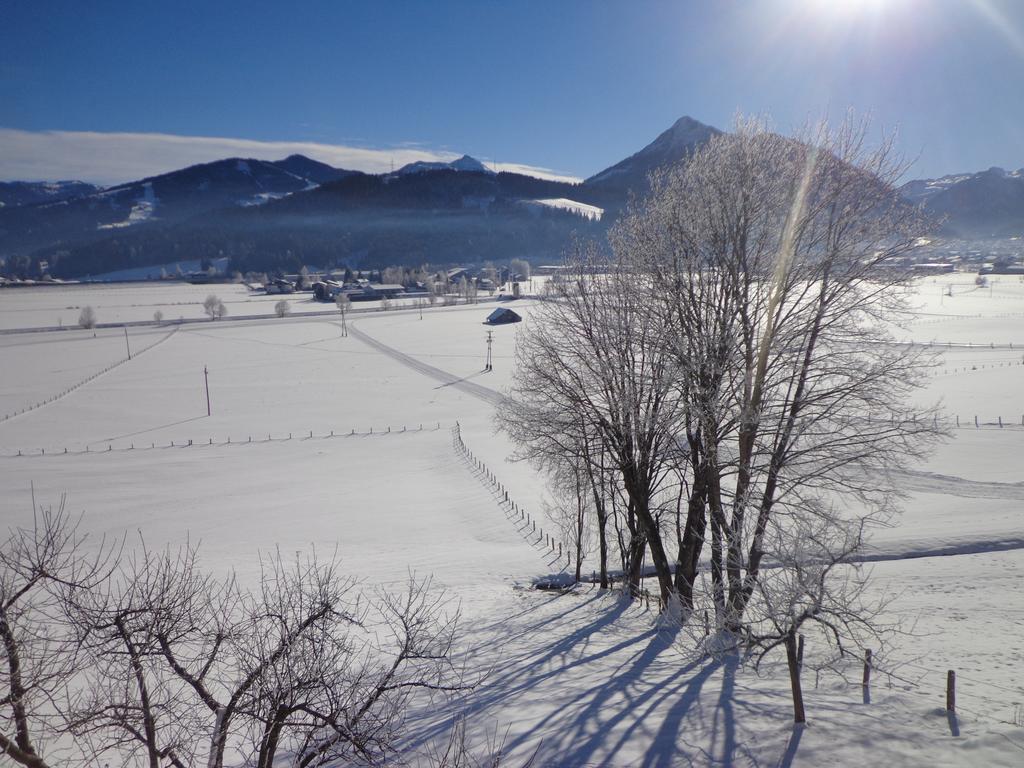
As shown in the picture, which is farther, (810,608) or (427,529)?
Answer: (427,529)

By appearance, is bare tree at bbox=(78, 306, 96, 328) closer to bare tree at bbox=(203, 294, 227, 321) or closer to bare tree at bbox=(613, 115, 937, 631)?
bare tree at bbox=(203, 294, 227, 321)

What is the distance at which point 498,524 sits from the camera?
23.5 m

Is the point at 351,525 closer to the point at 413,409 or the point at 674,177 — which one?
the point at 674,177

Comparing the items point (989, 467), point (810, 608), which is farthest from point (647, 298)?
point (989, 467)

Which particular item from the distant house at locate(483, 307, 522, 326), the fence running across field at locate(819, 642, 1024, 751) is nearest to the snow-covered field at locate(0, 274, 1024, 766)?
the fence running across field at locate(819, 642, 1024, 751)

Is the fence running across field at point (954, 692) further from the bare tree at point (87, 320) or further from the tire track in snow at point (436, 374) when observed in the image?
the bare tree at point (87, 320)

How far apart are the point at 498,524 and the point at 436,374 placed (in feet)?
115

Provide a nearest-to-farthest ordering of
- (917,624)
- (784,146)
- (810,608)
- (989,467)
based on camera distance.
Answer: (810,608)
(784,146)
(917,624)
(989,467)

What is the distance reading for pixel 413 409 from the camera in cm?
4406

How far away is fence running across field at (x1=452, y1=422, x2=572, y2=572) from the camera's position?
69.4ft

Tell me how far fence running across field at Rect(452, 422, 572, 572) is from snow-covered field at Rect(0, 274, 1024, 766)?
0.91 feet

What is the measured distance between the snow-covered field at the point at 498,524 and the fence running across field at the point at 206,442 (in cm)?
24

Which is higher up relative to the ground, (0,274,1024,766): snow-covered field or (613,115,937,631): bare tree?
(613,115,937,631): bare tree

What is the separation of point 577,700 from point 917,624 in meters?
8.29
